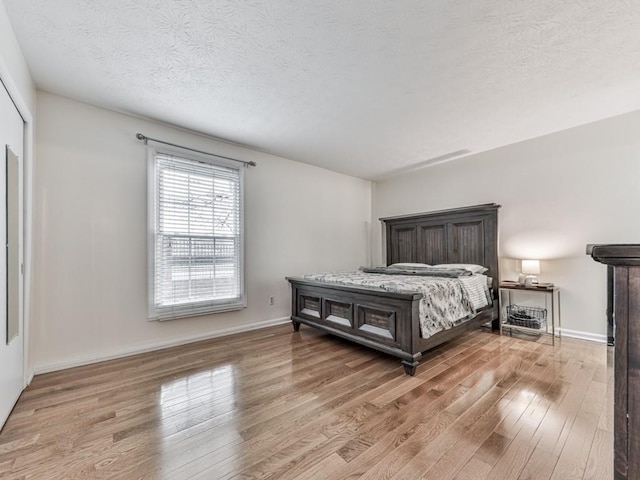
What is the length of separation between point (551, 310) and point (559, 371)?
4.15 feet

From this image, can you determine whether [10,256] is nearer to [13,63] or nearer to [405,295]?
[13,63]

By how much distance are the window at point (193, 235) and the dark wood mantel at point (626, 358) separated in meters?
3.38

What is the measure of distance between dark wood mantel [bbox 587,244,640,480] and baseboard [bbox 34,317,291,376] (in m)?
3.43

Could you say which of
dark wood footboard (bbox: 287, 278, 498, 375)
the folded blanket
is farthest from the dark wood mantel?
the folded blanket

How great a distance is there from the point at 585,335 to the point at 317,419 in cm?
337

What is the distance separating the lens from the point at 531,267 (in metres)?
3.45

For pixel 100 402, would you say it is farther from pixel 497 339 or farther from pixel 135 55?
pixel 497 339

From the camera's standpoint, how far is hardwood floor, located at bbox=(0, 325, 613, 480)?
140cm

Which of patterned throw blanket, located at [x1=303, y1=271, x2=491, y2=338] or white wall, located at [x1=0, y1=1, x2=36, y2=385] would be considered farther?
patterned throw blanket, located at [x1=303, y1=271, x2=491, y2=338]

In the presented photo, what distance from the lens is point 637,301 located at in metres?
0.70

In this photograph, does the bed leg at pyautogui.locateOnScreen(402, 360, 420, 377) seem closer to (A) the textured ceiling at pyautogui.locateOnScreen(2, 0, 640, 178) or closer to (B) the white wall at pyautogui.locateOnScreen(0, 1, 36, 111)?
(A) the textured ceiling at pyautogui.locateOnScreen(2, 0, 640, 178)

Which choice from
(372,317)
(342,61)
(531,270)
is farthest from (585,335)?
(342,61)

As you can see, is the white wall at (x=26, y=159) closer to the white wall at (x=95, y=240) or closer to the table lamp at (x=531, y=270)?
the white wall at (x=95, y=240)

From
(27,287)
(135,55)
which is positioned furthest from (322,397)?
(135,55)
